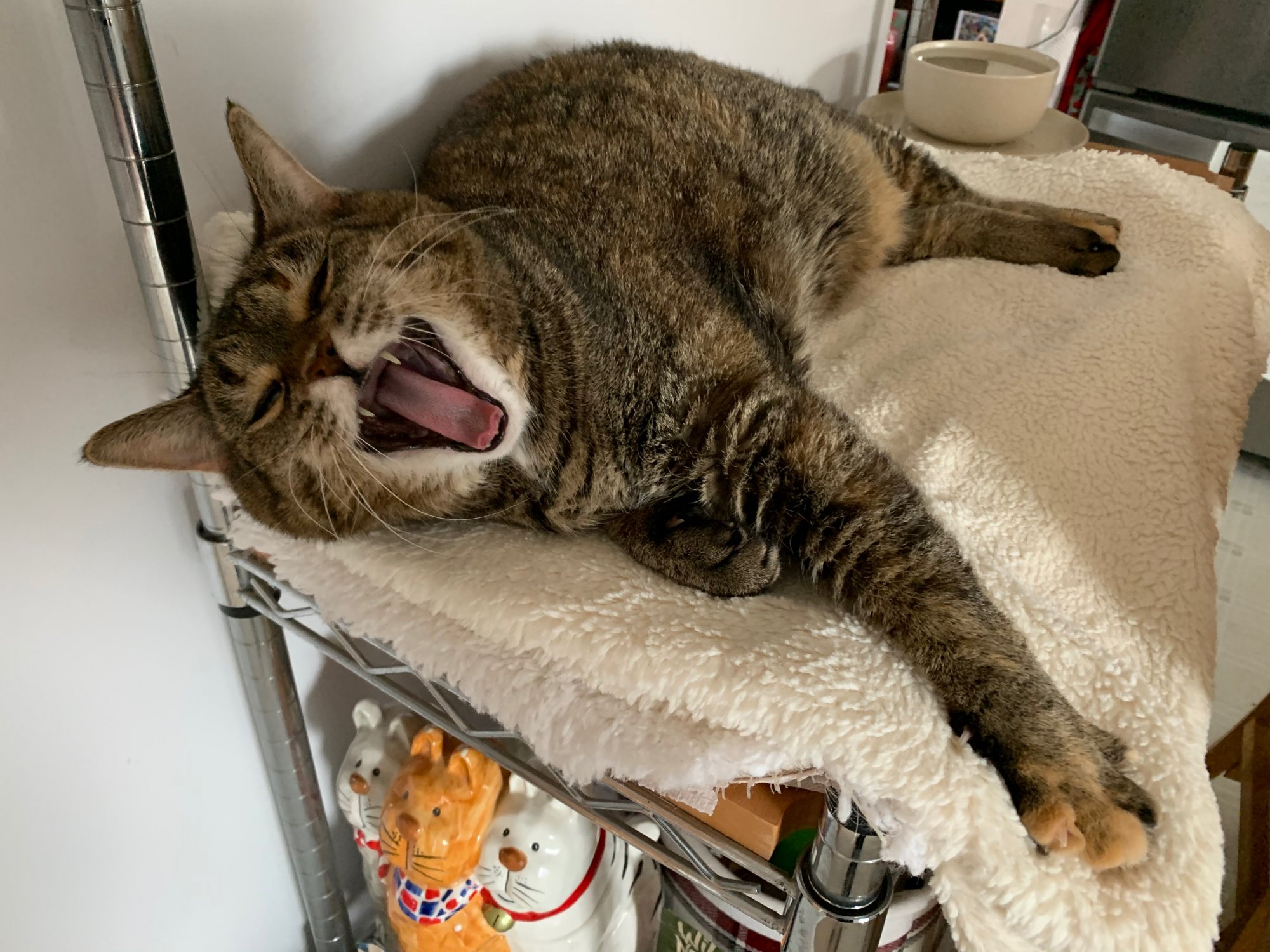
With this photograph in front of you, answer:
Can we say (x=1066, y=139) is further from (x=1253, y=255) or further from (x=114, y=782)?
(x=114, y=782)

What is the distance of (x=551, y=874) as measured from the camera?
1047mm

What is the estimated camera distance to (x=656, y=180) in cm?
105

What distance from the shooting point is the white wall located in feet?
2.50

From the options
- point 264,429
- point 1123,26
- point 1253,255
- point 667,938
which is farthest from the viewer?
point 1123,26

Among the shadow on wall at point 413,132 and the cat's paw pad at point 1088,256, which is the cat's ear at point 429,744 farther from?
the cat's paw pad at point 1088,256

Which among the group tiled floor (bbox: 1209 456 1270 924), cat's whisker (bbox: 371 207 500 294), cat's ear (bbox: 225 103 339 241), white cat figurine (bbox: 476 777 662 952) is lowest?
tiled floor (bbox: 1209 456 1270 924)

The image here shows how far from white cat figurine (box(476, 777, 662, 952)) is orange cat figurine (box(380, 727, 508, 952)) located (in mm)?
26

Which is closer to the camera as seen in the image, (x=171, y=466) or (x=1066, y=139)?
(x=171, y=466)

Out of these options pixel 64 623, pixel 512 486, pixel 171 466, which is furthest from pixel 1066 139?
pixel 64 623

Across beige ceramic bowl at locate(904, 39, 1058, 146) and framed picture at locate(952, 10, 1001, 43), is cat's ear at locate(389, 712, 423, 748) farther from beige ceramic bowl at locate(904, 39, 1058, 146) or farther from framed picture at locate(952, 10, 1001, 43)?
framed picture at locate(952, 10, 1001, 43)

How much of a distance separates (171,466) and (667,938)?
0.85 metres

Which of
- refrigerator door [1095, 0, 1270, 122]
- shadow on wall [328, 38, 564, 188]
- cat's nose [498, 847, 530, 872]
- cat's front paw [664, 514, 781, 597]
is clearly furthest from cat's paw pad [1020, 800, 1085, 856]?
refrigerator door [1095, 0, 1270, 122]

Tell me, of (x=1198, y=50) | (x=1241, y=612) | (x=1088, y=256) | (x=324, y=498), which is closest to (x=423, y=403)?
(x=324, y=498)

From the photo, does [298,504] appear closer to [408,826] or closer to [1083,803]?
[408,826]
